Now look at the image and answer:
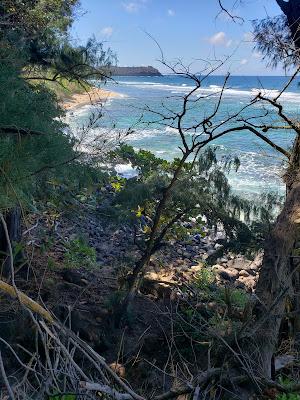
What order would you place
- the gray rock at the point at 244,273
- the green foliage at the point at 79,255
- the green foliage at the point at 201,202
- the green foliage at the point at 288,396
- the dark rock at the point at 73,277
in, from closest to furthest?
the green foliage at the point at 288,396
the green foliage at the point at 201,202
the dark rock at the point at 73,277
the green foliage at the point at 79,255
the gray rock at the point at 244,273

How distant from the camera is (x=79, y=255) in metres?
8.10

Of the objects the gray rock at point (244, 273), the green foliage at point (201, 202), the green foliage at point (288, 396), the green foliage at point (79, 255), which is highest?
the green foliage at point (201, 202)

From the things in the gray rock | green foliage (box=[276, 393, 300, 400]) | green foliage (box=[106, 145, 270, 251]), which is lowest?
the gray rock

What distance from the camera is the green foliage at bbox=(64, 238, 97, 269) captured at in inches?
300

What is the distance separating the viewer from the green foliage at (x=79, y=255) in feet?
25.0

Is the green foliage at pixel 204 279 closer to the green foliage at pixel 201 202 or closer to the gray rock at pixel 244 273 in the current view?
the gray rock at pixel 244 273

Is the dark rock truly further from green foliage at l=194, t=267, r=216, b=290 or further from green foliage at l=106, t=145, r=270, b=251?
green foliage at l=194, t=267, r=216, b=290

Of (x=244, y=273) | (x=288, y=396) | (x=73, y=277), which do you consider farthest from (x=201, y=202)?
(x=244, y=273)

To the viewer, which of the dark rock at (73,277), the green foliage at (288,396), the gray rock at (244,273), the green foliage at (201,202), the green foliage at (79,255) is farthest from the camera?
the gray rock at (244,273)

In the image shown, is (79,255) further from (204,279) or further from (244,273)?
(244,273)

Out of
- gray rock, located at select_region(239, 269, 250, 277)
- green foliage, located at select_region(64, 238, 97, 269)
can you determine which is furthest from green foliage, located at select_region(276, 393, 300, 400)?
gray rock, located at select_region(239, 269, 250, 277)

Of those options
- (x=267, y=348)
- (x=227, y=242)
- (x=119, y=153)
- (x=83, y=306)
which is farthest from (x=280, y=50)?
(x=119, y=153)

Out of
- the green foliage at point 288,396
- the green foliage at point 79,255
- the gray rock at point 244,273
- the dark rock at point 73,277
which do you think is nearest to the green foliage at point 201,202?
the dark rock at point 73,277

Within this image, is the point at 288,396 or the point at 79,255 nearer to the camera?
the point at 288,396
